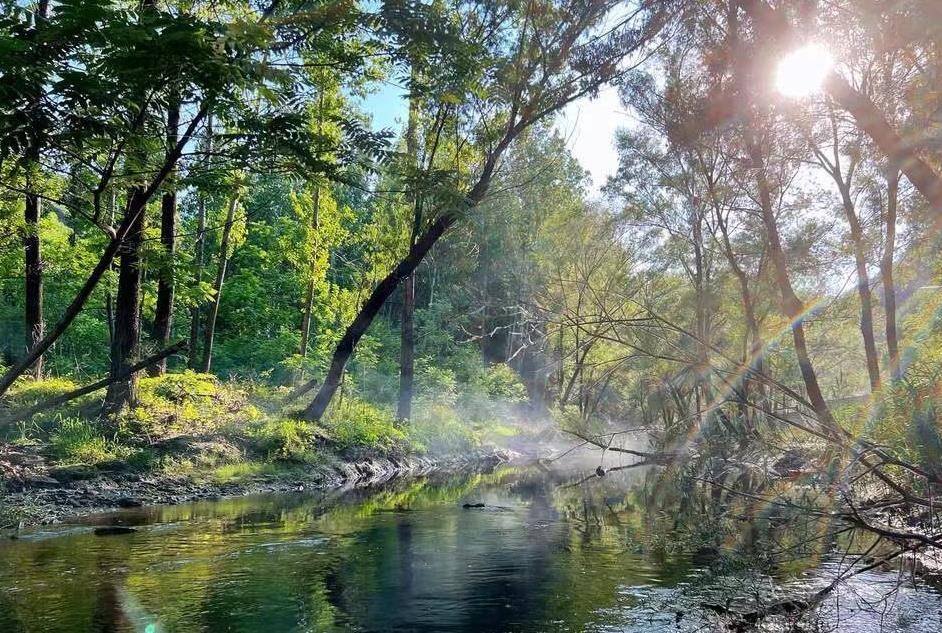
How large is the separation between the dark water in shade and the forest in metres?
0.97

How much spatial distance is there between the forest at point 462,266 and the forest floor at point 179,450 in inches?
3.5

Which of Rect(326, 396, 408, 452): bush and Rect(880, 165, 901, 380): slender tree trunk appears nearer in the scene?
Rect(880, 165, 901, 380): slender tree trunk

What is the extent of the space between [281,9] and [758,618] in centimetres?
874

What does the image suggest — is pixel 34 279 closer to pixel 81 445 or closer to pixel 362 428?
pixel 81 445

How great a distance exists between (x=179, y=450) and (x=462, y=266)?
25274 millimetres

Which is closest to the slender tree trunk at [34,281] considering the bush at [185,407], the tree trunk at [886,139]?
the bush at [185,407]

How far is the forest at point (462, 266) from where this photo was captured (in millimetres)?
6508

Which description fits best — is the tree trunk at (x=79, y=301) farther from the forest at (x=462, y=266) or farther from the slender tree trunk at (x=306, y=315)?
the slender tree trunk at (x=306, y=315)

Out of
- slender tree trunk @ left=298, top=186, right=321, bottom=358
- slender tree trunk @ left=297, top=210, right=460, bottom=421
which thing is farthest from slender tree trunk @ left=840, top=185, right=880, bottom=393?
slender tree trunk @ left=298, top=186, right=321, bottom=358

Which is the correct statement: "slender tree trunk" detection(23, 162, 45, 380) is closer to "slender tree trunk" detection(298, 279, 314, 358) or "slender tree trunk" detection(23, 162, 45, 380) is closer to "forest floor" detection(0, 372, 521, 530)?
"forest floor" detection(0, 372, 521, 530)

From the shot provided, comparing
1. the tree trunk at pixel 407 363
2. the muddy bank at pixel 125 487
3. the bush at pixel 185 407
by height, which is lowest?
the muddy bank at pixel 125 487

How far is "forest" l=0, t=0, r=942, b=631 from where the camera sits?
6.51m

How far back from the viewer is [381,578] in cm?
886

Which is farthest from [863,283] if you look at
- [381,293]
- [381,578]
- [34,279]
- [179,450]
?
[34,279]
